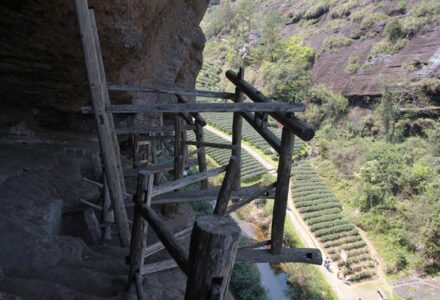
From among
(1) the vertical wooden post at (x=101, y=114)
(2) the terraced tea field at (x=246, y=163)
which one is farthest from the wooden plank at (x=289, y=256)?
(2) the terraced tea field at (x=246, y=163)

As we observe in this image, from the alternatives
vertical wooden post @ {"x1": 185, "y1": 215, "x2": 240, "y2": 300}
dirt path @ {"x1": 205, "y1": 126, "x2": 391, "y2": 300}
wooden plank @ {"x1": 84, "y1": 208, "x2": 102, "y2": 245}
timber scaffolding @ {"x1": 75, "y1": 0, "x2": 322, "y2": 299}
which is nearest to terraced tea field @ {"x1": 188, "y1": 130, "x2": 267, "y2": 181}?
dirt path @ {"x1": 205, "y1": 126, "x2": 391, "y2": 300}

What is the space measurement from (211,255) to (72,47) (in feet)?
17.3

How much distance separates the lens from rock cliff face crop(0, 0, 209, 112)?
17.1 feet

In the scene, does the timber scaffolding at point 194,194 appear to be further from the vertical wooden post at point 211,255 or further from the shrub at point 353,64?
the shrub at point 353,64

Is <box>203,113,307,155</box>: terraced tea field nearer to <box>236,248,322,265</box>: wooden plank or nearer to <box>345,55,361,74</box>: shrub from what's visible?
<box>345,55,361,74</box>: shrub

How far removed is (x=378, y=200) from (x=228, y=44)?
42.2 metres

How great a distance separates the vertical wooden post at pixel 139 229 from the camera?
3401mm

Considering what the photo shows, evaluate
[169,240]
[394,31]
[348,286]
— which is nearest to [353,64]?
[394,31]

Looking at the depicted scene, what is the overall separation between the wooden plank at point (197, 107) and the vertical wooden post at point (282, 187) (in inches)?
15.5

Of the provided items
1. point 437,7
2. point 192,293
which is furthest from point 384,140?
point 192,293

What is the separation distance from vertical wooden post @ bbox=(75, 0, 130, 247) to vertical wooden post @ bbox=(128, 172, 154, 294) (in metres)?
1.27

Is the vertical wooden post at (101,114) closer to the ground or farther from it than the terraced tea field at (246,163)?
farther from it

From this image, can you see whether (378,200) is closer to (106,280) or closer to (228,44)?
(106,280)

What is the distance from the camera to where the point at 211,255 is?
1745 mm
